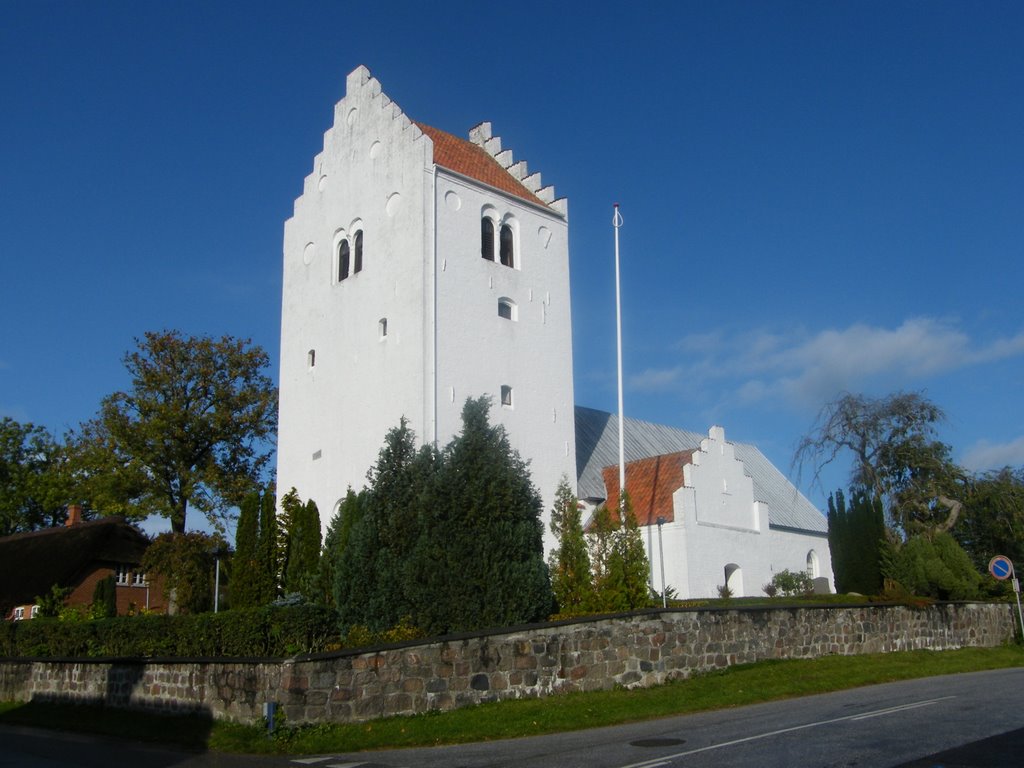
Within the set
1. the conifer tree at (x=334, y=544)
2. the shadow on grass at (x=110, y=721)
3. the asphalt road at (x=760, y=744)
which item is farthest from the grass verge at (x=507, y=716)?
the conifer tree at (x=334, y=544)

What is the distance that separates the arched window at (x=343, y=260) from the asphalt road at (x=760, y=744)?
1982 centimetres

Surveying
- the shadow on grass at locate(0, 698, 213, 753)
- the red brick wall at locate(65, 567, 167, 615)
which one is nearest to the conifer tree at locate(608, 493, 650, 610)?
the shadow on grass at locate(0, 698, 213, 753)

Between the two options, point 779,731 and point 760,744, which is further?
point 779,731

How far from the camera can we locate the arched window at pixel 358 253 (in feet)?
109

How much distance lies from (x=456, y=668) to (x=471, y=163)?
878 inches

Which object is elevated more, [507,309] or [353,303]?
[353,303]

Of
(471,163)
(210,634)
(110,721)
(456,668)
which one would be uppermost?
(471,163)

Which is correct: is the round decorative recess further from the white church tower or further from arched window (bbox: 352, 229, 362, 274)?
arched window (bbox: 352, 229, 362, 274)

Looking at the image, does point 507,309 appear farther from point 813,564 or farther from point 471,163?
point 813,564

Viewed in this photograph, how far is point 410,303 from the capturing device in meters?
30.2

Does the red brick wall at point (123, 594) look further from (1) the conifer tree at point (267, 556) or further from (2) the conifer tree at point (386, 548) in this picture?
(2) the conifer tree at point (386, 548)

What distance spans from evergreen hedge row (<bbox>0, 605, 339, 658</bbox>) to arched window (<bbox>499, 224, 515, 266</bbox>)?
Result: 15.8 m

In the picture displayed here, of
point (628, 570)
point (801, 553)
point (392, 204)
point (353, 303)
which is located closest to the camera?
point (628, 570)

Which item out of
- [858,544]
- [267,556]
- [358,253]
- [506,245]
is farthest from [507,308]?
[858,544]
